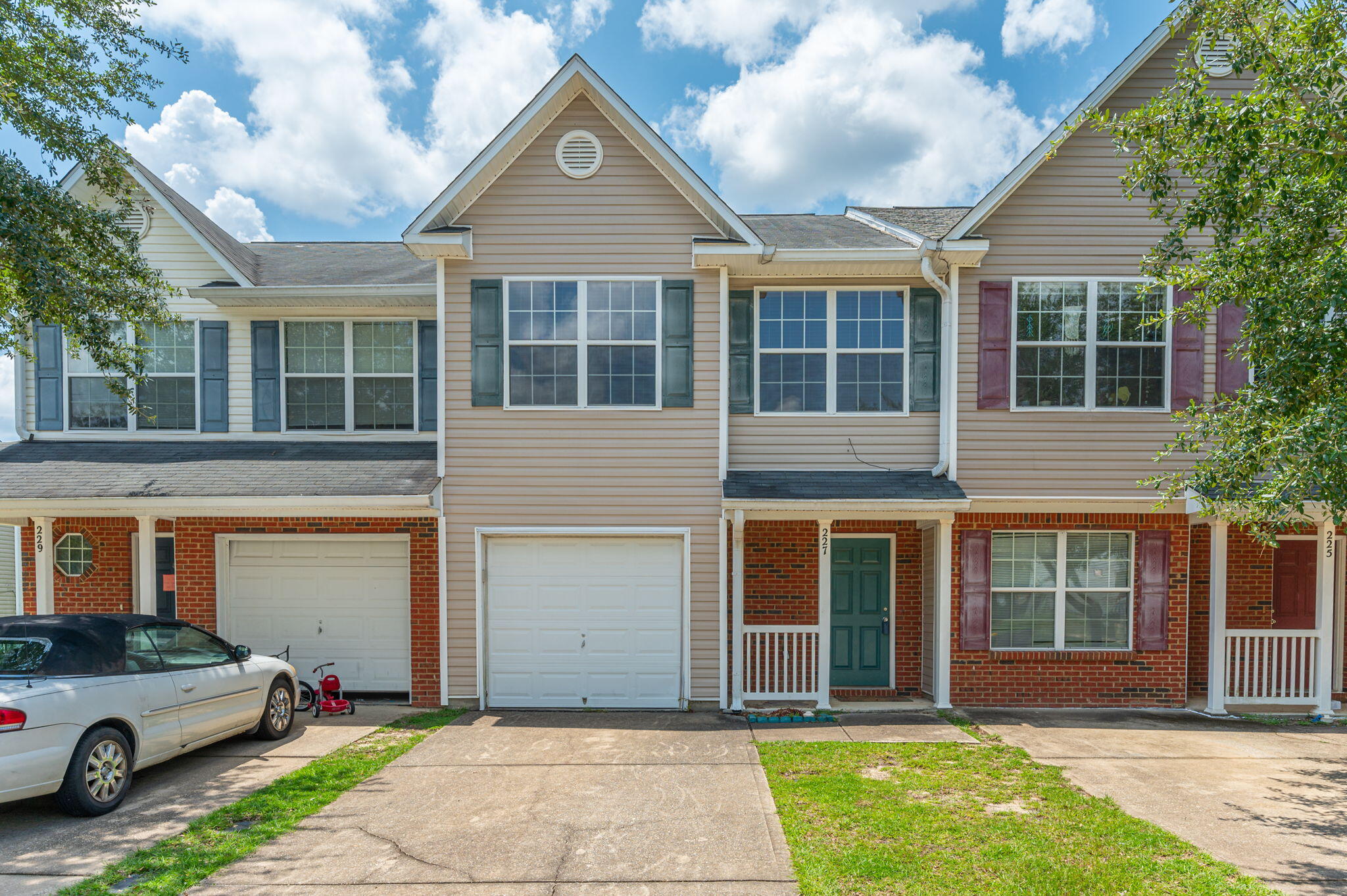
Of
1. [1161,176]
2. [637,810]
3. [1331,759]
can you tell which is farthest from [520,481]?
[1331,759]

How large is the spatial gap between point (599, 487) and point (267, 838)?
198 inches

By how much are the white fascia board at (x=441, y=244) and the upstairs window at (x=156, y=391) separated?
151 inches

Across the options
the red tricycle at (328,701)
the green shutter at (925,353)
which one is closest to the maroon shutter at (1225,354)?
the green shutter at (925,353)

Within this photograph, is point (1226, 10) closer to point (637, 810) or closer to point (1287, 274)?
point (1287, 274)

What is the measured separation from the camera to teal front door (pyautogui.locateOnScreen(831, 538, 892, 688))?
10.5m

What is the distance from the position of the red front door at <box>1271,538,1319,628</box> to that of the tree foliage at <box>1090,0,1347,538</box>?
15.4 feet

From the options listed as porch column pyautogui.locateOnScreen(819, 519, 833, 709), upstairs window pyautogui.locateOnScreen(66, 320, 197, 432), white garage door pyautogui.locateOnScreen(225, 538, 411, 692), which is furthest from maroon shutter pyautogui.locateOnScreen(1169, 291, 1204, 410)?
upstairs window pyautogui.locateOnScreen(66, 320, 197, 432)

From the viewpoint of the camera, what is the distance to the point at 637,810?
19.9 ft

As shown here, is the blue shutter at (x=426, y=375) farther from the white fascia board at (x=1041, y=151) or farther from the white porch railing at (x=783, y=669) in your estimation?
the white fascia board at (x=1041, y=151)

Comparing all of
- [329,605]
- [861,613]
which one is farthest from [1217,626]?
[329,605]

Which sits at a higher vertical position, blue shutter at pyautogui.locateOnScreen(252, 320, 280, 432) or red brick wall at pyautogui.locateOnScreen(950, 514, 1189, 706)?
blue shutter at pyautogui.locateOnScreen(252, 320, 280, 432)

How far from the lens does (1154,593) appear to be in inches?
379

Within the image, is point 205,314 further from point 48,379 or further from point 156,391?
point 48,379

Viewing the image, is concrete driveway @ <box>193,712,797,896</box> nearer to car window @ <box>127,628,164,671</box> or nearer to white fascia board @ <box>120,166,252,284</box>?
car window @ <box>127,628,164,671</box>
